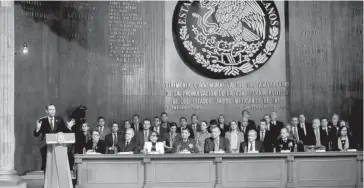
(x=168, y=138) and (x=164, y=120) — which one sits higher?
(x=164, y=120)

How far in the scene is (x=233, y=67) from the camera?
13992 mm

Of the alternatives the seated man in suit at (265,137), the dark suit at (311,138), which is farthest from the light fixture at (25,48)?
the dark suit at (311,138)

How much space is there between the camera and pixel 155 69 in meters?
13.7

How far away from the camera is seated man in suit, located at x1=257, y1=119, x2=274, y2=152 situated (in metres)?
10.8

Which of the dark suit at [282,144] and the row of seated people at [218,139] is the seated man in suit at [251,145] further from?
the dark suit at [282,144]

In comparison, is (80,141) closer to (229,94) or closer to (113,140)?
(113,140)

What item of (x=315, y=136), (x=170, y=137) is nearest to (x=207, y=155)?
(x=170, y=137)

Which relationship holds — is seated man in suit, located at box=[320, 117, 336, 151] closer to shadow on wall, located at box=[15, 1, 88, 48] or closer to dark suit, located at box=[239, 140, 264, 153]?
dark suit, located at box=[239, 140, 264, 153]

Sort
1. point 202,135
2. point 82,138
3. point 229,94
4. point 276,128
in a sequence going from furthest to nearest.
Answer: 1. point 229,94
2. point 276,128
3. point 202,135
4. point 82,138

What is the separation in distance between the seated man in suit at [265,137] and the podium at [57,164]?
3.99m

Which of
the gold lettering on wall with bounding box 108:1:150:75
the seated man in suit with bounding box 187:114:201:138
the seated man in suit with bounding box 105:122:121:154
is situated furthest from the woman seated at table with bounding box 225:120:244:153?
the gold lettering on wall with bounding box 108:1:150:75

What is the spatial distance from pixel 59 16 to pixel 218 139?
4.83m

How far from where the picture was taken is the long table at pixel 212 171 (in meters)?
10.0

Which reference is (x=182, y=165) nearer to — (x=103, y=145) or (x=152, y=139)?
(x=152, y=139)
